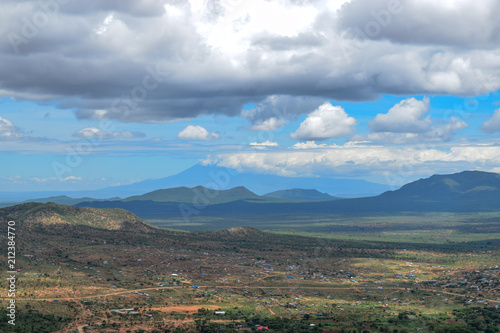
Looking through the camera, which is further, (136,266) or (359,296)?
(136,266)

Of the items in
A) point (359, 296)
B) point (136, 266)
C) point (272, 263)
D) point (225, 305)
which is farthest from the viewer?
point (272, 263)

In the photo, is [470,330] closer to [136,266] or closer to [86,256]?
[136,266]

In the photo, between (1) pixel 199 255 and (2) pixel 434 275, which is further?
(1) pixel 199 255

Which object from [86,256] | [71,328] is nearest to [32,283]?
[71,328]

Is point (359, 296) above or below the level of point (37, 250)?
below

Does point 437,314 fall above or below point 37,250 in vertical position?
below

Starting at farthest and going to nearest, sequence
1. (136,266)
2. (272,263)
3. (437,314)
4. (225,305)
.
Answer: (272,263), (136,266), (225,305), (437,314)

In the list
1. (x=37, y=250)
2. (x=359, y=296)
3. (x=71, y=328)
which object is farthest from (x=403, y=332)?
(x=37, y=250)

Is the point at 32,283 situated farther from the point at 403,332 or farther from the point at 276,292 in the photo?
the point at 403,332

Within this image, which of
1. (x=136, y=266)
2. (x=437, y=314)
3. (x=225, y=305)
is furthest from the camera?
(x=136, y=266)
